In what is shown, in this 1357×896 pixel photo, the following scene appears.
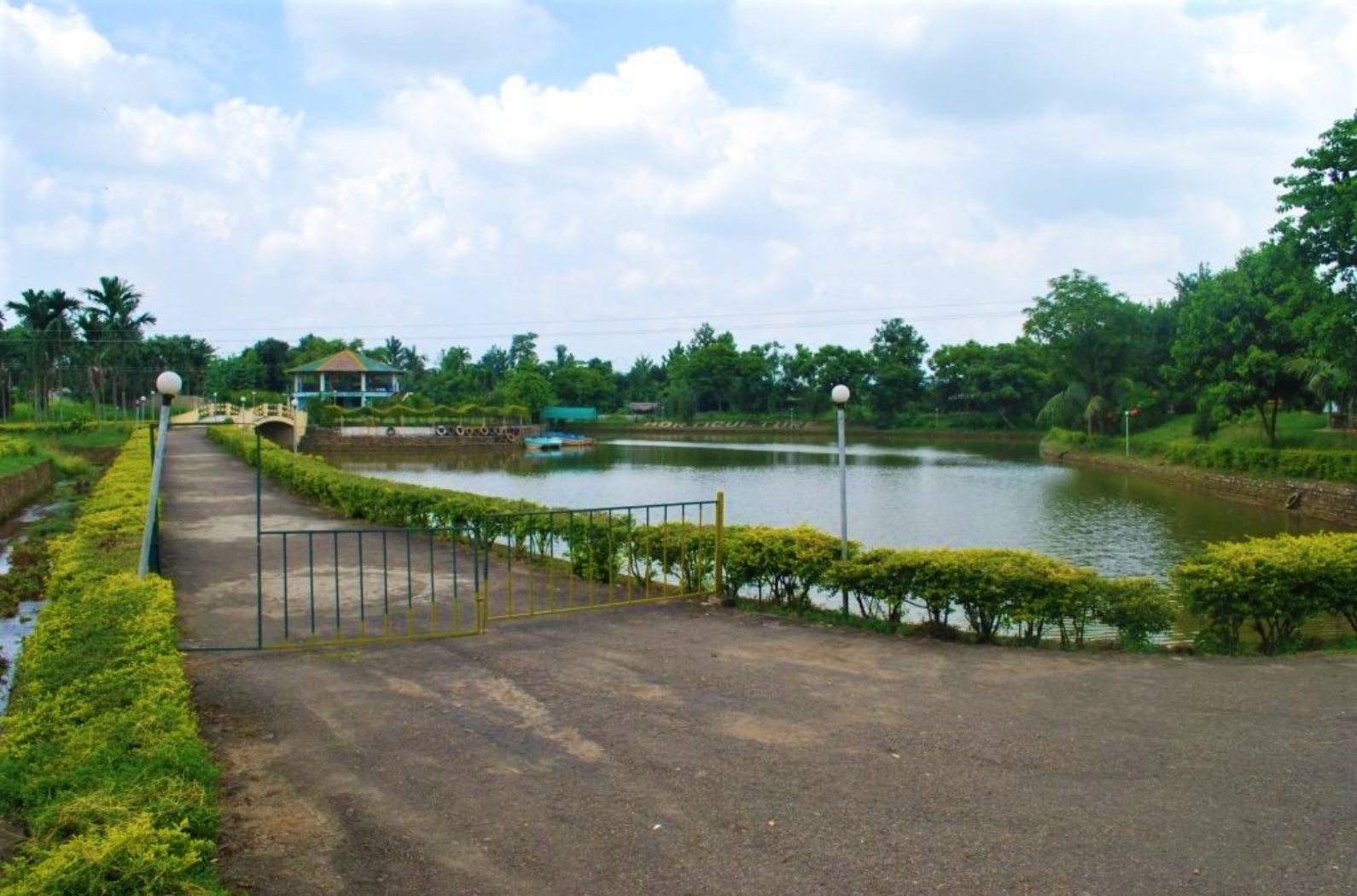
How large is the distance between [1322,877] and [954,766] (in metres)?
1.60

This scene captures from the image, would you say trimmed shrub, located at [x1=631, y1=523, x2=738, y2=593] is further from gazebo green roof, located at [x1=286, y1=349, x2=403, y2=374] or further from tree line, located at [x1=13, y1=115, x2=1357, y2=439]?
gazebo green roof, located at [x1=286, y1=349, x2=403, y2=374]

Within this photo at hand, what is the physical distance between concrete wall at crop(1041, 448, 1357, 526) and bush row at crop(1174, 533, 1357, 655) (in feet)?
56.9

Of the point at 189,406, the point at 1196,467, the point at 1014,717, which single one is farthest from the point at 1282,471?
the point at 189,406

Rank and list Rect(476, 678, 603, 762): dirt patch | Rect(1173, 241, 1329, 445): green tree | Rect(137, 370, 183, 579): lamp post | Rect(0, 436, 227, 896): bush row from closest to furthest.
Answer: Rect(0, 436, 227, 896): bush row < Rect(476, 678, 603, 762): dirt patch < Rect(137, 370, 183, 579): lamp post < Rect(1173, 241, 1329, 445): green tree

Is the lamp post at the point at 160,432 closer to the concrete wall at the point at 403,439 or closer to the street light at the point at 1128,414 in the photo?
the street light at the point at 1128,414

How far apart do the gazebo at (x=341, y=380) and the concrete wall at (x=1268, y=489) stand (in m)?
57.9

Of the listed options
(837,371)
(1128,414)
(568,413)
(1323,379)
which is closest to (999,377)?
(837,371)

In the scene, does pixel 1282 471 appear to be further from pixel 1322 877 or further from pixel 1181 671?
pixel 1322 877

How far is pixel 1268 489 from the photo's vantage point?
26.9 m

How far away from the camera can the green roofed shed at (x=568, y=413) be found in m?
78.9

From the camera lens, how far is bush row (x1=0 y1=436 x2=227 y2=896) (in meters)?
3.10

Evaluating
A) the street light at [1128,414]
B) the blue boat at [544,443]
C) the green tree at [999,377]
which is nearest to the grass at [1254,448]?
the street light at [1128,414]

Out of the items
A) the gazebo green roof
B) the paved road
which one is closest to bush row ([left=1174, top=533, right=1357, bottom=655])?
the paved road

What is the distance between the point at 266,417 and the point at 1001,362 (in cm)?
4703
